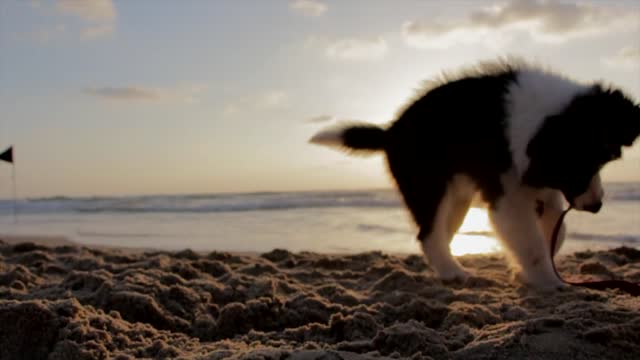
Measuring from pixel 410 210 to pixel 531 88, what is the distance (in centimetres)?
126

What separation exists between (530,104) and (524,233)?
86cm

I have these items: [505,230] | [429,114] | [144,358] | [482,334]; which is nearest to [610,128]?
[505,230]

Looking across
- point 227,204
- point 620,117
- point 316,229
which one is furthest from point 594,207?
point 227,204

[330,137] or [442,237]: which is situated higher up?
[330,137]

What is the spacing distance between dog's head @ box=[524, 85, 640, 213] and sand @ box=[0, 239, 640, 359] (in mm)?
653

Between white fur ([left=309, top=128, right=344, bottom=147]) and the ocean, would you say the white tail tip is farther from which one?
the ocean

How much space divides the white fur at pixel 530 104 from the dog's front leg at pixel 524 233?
216 mm

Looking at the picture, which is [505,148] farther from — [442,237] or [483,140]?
[442,237]

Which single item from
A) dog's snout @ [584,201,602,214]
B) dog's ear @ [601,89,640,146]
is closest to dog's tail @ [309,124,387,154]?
dog's snout @ [584,201,602,214]

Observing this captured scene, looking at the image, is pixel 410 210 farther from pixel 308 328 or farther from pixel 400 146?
pixel 308 328

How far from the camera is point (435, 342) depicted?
2.58 m

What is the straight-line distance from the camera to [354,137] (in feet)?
17.5

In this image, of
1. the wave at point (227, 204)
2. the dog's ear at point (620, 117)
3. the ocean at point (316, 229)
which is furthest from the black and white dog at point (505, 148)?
the wave at point (227, 204)

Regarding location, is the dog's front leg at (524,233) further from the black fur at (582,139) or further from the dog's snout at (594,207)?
the dog's snout at (594,207)
